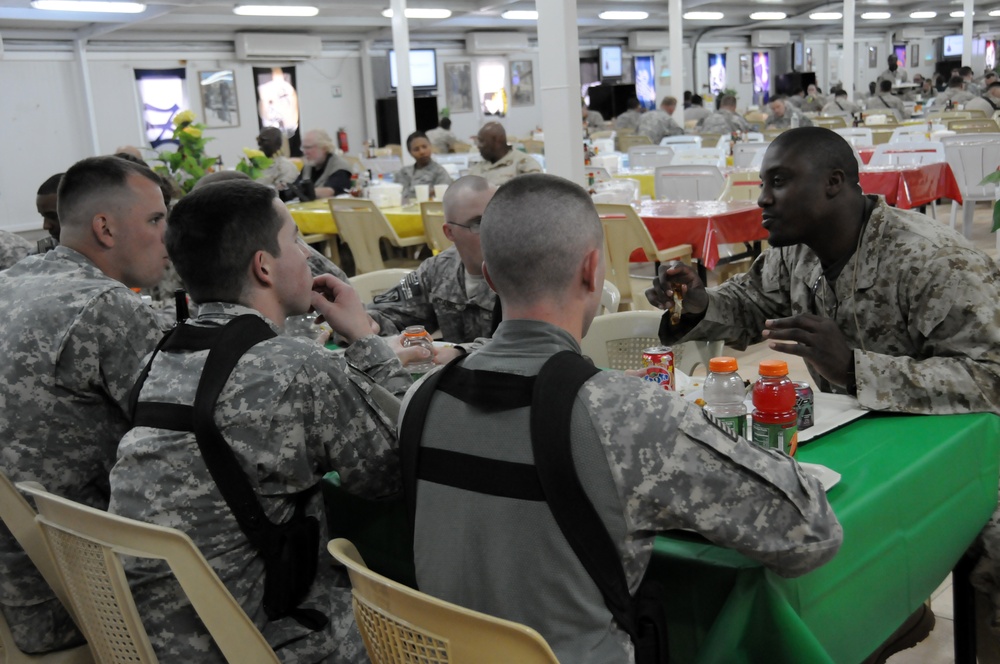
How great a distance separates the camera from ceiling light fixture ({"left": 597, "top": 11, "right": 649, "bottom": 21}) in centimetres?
1738

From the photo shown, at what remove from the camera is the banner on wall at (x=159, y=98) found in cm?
1410

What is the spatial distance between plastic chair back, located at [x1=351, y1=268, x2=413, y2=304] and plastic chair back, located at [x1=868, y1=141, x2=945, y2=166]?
18.6 feet

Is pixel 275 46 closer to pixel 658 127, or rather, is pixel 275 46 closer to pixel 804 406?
pixel 658 127

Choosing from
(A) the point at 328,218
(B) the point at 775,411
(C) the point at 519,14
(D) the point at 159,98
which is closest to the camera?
(B) the point at 775,411

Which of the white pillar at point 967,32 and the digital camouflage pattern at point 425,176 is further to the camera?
the white pillar at point 967,32

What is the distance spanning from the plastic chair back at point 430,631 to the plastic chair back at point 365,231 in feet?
17.2

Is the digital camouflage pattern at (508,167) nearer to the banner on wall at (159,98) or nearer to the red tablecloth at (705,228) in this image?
the red tablecloth at (705,228)

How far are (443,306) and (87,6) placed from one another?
30.5 feet

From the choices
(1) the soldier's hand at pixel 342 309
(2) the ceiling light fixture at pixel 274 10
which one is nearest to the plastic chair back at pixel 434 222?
(1) the soldier's hand at pixel 342 309

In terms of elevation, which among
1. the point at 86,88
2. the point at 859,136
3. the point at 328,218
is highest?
the point at 86,88

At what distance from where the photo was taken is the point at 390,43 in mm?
16812

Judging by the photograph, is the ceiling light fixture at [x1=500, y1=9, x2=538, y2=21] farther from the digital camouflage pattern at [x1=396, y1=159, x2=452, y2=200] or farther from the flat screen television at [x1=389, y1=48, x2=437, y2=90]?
the digital camouflage pattern at [x1=396, y1=159, x2=452, y2=200]

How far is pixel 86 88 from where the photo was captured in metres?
13.2

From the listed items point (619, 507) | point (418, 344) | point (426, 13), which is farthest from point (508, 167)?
point (426, 13)
